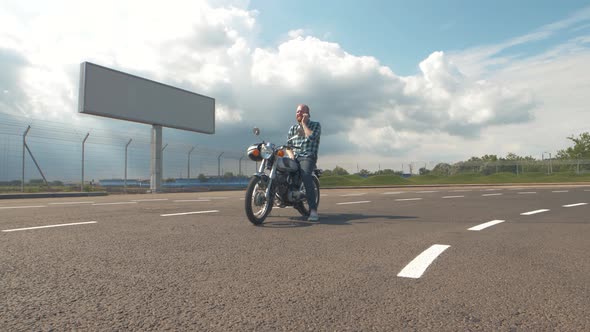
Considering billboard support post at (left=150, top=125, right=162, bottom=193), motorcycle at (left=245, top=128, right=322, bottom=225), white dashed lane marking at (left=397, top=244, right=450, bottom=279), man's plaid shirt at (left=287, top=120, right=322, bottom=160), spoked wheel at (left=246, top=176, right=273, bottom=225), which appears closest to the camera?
white dashed lane marking at (left=397, top=244, right=450, bottom=279)

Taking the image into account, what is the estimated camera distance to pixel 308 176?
607 centimetres

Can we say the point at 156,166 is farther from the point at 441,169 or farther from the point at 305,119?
the point at 441,169

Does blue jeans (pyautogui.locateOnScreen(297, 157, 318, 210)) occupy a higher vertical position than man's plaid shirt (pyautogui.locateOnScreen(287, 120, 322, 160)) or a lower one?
lower

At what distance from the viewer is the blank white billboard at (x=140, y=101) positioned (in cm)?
2078

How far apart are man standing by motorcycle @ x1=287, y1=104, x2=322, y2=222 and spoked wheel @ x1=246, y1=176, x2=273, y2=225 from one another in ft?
2.35

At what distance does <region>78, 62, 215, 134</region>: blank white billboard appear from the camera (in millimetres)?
20781

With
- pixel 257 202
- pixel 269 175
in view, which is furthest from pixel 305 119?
pixel 257 202

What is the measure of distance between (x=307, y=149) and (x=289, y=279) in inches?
147

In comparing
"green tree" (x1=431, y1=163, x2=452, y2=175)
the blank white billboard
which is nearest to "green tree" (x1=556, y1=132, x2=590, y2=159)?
"green tree" (x1=431, y1=163, x2=452, y2=175)

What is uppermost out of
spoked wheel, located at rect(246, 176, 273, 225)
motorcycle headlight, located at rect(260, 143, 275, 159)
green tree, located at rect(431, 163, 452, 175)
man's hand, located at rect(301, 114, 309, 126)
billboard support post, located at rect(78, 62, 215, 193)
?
billboard support post, located at rect(78, 62, 215, 193)

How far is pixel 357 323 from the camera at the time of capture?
1843 millimetres

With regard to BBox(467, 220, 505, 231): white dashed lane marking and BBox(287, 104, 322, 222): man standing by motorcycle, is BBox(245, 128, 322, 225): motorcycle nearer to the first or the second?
BBox(287, 104, 322, 222): man standing by motorcycle

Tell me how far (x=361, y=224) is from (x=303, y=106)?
199cm

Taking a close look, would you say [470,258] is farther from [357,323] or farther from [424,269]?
[357,323]
